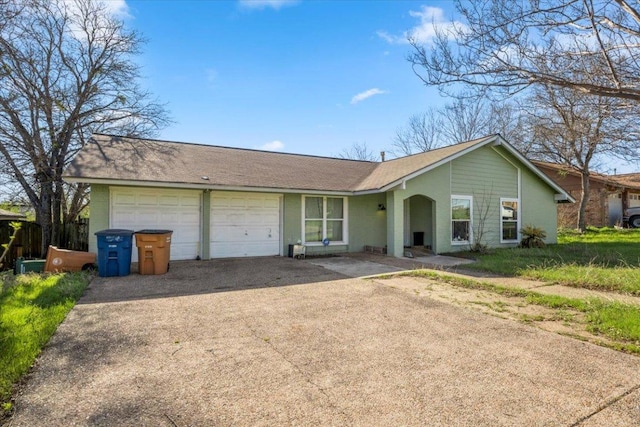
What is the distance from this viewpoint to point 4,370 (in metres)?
3.21

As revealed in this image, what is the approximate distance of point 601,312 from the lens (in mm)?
5051

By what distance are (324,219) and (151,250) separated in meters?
6.03

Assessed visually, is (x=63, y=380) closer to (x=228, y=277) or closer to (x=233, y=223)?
(x=228, y=277)

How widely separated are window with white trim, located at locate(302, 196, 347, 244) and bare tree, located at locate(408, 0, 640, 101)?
260 inches

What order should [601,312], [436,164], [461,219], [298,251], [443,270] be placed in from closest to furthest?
1. [601,312]
2. [443,270]
3. [298,251]
4. [436,164]
5. [461,219]

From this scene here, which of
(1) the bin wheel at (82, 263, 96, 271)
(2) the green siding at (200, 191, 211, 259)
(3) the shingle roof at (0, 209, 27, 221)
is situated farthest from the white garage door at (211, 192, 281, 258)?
(3) the shingle roof at (0, 209, 27, 221)

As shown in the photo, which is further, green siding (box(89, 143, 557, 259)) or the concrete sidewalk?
green siding (box(89, 143, 557, 259))

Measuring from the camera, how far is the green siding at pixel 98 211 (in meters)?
9.30

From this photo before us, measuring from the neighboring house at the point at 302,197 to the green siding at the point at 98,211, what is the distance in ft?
0.09

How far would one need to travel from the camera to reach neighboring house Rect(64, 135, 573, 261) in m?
9.94

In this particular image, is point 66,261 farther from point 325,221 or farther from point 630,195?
point 630,195

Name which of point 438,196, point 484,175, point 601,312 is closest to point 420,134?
point 484,175

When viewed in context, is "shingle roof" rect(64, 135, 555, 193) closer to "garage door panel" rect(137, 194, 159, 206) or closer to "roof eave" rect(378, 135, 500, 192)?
"roof eave" rect(378, 135, 500, 192)

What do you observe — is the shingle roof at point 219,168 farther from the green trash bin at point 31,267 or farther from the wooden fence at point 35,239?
the wooden fence at point 35,239
